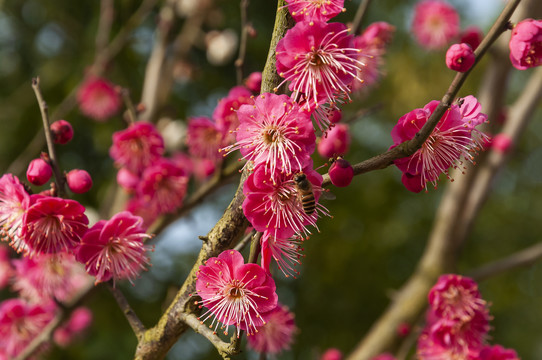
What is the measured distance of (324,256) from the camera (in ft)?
18.8

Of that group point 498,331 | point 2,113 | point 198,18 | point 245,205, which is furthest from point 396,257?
point 245,205

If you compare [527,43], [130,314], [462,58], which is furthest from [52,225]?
[527,43]

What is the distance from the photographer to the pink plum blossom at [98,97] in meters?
3.79

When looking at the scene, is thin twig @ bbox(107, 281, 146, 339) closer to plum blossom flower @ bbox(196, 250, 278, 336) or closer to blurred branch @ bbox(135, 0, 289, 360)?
blurred branch @ bbox(135, 0, 289, 360)

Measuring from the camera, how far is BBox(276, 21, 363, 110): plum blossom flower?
3.67 feet

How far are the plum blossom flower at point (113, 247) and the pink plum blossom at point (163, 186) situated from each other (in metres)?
0.65

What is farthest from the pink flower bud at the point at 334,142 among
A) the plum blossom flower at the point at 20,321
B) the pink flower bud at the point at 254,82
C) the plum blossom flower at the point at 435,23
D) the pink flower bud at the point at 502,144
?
the plum blossom flower at the point at 435,23

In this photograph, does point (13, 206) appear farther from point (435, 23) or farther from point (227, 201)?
point (227, 201)

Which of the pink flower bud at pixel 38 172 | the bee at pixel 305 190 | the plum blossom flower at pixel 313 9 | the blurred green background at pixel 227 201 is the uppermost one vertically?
the plum blossom flower at pixel 313 9

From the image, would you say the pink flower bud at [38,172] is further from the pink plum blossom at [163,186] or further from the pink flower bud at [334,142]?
the pink flower bud at [334,142]

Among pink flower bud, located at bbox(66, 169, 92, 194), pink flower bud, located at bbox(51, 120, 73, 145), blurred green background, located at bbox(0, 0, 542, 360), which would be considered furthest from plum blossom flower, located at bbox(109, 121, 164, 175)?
blurred green background, located at bbox(0, 0, 542, 360)

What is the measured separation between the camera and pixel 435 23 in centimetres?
368

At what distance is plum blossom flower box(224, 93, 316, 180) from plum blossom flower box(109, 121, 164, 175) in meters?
0.98

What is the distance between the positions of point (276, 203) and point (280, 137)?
16cm
